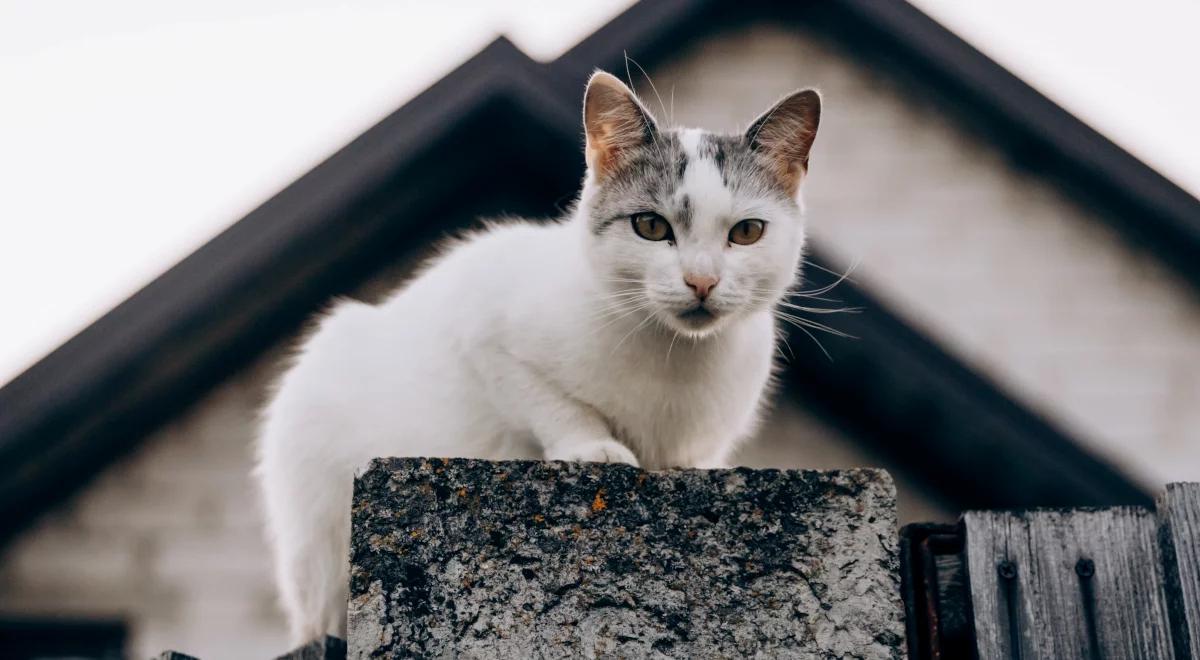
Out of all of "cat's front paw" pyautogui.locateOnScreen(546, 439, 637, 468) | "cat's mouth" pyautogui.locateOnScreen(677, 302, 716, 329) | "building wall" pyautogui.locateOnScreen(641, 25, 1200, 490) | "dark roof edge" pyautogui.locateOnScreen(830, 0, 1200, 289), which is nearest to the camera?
"cat's front paw" pyautogui.locateOnScreen(546, 439, 637, 468)

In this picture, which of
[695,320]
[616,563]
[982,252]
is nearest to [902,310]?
[982,252]

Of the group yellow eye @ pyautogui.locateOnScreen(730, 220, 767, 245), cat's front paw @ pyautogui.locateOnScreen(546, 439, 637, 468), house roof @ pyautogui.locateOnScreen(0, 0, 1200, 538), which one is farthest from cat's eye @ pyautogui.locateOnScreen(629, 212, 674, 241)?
house roof @ pyautogui.locateOnScreen(0, 0, 1200, 538)

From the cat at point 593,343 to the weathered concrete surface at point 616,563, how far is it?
63 cm

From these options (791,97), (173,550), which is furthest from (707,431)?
(173,550)

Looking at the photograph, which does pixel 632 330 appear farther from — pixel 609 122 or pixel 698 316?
pixel 609 122

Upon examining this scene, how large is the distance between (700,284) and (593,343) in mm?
303

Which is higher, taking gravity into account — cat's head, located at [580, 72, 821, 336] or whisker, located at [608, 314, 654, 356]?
cat's head, located at [580, 72, 821, 336]

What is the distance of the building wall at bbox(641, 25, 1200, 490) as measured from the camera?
5.58 metres

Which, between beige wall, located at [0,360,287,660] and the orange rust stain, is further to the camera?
beige wall, located at [0,360,287,660]

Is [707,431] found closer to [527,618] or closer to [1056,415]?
[527,618]

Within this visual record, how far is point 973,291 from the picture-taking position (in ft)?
19.3

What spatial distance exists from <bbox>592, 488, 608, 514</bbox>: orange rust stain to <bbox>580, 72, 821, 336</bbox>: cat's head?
2.66 feet

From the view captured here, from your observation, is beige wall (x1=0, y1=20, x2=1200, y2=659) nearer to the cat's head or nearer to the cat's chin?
the cat's head

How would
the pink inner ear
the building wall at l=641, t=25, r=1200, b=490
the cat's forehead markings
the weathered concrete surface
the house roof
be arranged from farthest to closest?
the building wall at l=641, t=25, r=1200, b=490, the house roof, the pink inner ear, the cat's forehead markings, the weathered concrete surface
